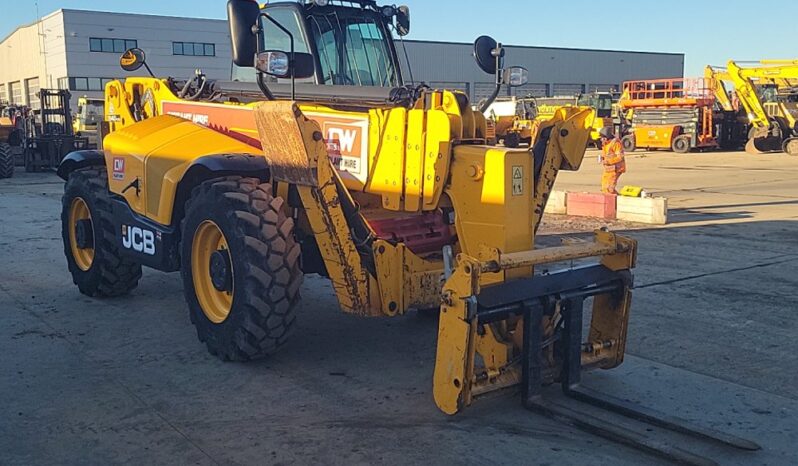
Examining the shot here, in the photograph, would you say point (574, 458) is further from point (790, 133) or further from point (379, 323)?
point (790, 133)

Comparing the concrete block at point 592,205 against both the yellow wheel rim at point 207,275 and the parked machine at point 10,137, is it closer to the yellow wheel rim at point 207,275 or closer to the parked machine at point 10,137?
the yellow wheel rim at point 207,275

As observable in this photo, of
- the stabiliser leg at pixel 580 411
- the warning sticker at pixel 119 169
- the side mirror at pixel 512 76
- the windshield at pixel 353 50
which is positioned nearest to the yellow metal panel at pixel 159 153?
Result: the warning sticker at pixel 119 169

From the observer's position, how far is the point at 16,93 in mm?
58594

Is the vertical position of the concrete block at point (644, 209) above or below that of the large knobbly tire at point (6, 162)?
below

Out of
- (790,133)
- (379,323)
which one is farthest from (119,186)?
(790,133)

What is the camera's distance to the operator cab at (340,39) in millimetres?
5848

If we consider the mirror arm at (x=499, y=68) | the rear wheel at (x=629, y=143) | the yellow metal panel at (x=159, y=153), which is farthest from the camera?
the rear wheel at (x=629, y=143)

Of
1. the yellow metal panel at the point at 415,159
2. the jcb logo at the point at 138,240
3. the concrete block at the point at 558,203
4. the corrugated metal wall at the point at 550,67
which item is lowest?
the concrete block at the point at 558,203

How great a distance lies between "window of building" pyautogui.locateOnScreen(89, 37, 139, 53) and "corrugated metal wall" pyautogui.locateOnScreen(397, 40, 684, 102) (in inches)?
741

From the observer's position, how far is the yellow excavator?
2812 cm

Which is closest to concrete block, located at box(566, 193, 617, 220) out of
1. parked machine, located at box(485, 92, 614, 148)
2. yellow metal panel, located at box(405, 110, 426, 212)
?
yellow metal panel, located at box(405, 110, 426, 212)

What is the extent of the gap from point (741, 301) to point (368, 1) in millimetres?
4326

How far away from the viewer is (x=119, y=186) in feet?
21.4

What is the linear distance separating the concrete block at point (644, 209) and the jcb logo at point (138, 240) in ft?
27.1
